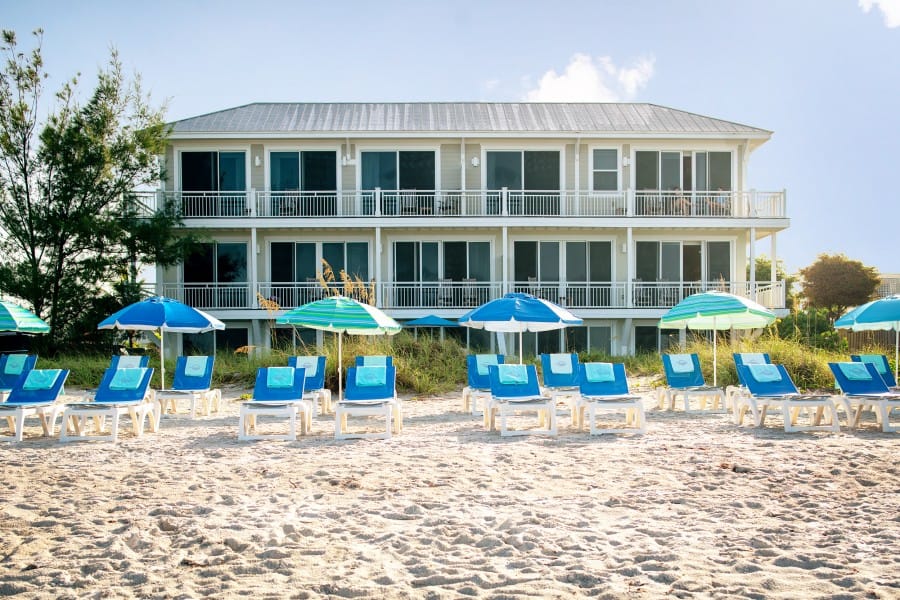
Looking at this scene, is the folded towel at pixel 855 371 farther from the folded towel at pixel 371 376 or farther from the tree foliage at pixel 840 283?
the tree foliage at pixel 840 283

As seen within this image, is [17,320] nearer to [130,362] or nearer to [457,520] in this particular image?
[130,362]

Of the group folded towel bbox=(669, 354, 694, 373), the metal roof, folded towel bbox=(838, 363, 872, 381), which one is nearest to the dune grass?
folded towel bbox=(669, 354, 694, 373)

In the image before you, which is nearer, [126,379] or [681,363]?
[126,379]

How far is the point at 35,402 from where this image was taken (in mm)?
9172

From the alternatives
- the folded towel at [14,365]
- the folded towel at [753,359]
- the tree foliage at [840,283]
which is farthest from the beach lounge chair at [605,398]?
the tree foliage at [840,283]

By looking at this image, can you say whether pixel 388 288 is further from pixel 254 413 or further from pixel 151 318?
pixel 254 413

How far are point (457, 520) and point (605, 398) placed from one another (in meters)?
4.66

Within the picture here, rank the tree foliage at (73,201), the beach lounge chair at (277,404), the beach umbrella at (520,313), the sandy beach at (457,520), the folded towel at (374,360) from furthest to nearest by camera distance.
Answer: the tree foliage at (73,201) → the folded towel at (374,360) → the beach umbrella at (520,313) → the beach lounge chair at (277,404) → the sandy beach at (457,520)

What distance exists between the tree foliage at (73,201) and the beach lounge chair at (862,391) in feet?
53.7

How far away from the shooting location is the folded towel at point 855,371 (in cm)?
952

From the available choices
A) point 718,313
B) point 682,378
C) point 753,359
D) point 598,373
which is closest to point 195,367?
point 598,373

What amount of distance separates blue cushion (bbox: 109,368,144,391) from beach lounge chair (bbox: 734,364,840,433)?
8476mm

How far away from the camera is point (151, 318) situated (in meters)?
11.0

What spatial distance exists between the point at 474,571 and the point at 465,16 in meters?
13.6
